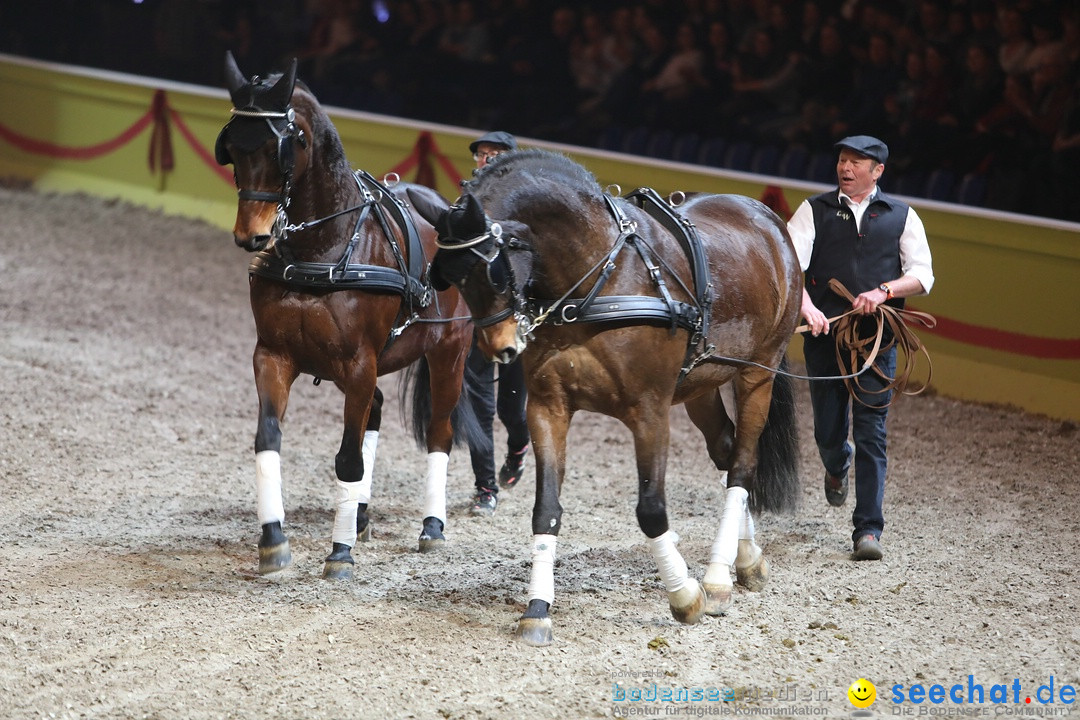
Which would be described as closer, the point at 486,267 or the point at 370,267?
the point at 486,267

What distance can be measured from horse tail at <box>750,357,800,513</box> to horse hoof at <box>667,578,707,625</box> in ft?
2.96

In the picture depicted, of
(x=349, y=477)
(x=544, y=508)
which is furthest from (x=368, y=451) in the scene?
(x=544, y=508)

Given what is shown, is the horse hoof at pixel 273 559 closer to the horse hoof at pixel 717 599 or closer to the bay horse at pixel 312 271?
the bay horse at pixel 312 271

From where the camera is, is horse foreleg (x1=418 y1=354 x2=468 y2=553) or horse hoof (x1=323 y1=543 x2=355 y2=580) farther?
horse foreleg (x1=418 y1=354 x2=468 y2=553)

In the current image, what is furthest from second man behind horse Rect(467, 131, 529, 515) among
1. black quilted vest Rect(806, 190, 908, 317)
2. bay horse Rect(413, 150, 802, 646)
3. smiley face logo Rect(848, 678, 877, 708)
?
smiley face logo Rect(848, 678, 877, 708)

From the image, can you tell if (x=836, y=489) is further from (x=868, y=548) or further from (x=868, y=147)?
(x=868, y=147)

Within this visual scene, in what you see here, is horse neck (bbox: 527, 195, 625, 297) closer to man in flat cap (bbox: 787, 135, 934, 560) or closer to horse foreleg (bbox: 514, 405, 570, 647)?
horse foreleg (bbox: 514, 405, 570, 647)

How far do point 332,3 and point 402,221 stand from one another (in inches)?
428

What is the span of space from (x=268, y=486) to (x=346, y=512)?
0.34 m

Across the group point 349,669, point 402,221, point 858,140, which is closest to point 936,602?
point 858,140

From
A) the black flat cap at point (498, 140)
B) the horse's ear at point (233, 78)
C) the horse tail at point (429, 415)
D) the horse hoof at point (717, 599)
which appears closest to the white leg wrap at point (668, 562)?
the horse hoof at point (717, 599)

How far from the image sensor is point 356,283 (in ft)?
14.4

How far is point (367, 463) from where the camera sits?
5.01 metres

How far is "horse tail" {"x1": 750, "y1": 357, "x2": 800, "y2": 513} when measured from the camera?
499 centimetres
